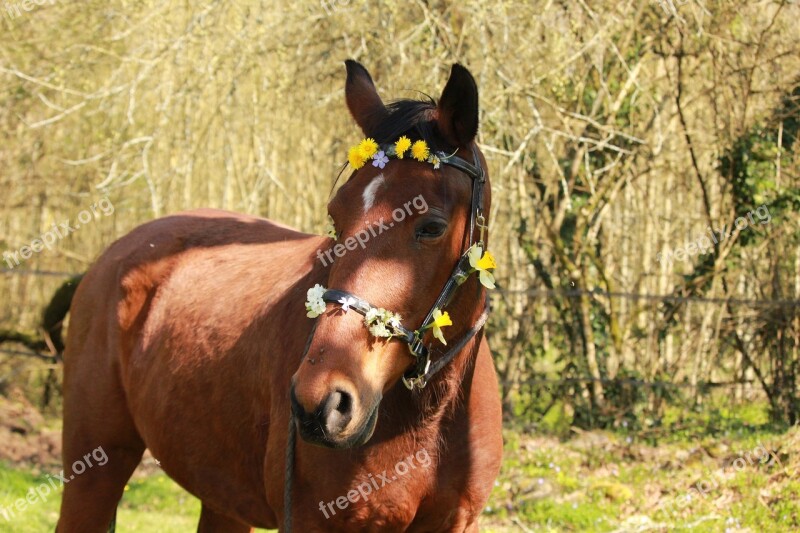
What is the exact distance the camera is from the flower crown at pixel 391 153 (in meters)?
2.47

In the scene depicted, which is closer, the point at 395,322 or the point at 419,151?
the point at 395,322

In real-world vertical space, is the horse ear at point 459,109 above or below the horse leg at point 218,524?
above

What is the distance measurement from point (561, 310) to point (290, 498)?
5.60m

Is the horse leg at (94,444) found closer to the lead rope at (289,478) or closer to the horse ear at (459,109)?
the lead rope at (289,478)

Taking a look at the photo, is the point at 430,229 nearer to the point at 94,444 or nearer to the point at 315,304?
the point at 315,304

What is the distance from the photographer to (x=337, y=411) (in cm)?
215

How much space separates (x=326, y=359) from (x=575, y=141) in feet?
19.8

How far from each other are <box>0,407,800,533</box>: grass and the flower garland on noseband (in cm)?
321

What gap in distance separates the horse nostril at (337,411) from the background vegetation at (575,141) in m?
4.80
